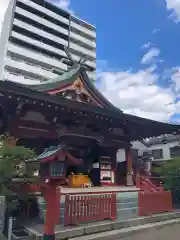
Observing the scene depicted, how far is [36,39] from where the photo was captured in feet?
179

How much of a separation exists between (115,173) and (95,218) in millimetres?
6851

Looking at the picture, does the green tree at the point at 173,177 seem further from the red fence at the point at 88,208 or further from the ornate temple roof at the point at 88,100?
the red fence at the point at 88,208

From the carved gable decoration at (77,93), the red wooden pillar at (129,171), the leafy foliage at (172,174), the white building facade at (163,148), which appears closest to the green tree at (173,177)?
the leafy foliage at (172,174)

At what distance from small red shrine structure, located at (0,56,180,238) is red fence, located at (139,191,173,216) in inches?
130

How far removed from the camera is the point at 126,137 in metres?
14.1

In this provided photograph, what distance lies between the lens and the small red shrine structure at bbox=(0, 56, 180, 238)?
9734mm

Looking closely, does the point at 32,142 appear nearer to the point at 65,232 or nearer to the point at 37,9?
the point at 65,232

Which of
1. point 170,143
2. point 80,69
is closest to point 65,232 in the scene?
point 80,69

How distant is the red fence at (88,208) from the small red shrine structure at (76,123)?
1510 millimetres

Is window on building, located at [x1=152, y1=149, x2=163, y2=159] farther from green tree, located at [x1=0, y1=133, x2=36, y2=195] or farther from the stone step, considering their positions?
green tree, located at [x1=0, y1=133, x2=36, y2=195]

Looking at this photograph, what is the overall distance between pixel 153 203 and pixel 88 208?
3518 millimetres

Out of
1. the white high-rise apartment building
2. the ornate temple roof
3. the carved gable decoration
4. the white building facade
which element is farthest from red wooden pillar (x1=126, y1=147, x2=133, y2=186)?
the white high-rise apartment building

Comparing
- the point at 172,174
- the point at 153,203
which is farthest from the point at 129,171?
the point at 153,203

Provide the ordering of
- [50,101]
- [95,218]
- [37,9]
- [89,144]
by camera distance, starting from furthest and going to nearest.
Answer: [37,9], [89,144], [50,101], [95,218]
